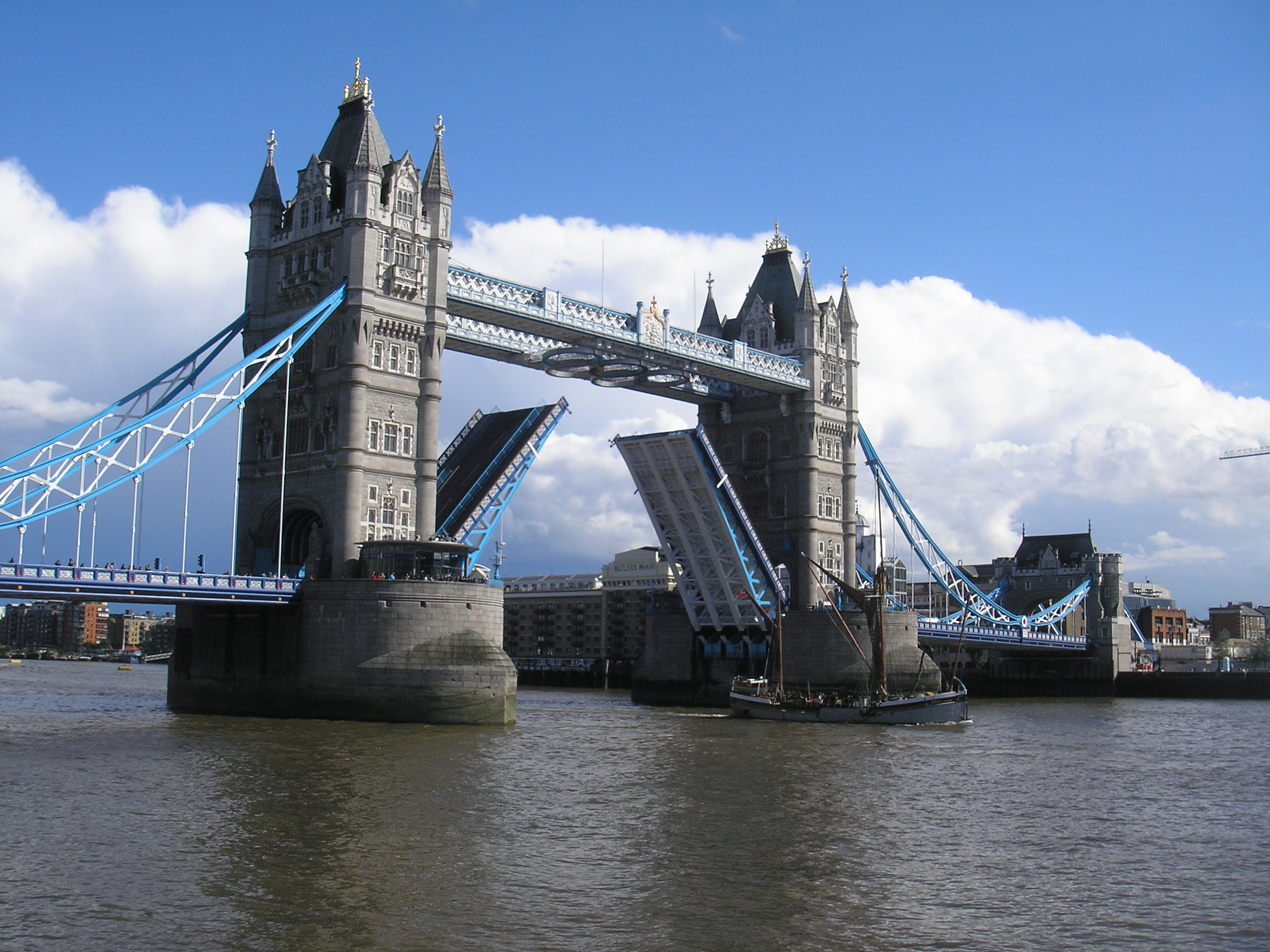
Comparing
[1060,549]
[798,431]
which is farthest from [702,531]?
[1060,549]

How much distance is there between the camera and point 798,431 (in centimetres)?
6856

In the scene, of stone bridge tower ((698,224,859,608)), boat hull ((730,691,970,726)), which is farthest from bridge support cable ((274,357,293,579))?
stone bridge tower ((698,224,859,608))

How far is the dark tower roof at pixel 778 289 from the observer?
70625 mm

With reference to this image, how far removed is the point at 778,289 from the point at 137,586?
4131 cm

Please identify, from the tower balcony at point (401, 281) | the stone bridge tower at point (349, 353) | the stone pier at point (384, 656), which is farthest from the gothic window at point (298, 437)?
the stone pier at point (384, 656)

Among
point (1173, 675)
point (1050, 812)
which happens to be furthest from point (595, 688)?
point (1050, 812)

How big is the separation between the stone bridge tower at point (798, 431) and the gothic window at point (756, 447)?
4 cm

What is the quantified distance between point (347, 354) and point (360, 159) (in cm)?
737

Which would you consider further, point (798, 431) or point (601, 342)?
point (798, 431)

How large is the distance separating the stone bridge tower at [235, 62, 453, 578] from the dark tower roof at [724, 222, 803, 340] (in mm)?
25231

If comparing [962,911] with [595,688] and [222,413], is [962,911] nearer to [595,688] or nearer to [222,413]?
[222,413]

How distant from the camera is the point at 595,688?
101375 mm

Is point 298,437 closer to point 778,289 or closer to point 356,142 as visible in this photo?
point 356,142

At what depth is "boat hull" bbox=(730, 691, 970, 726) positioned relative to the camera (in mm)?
54562
